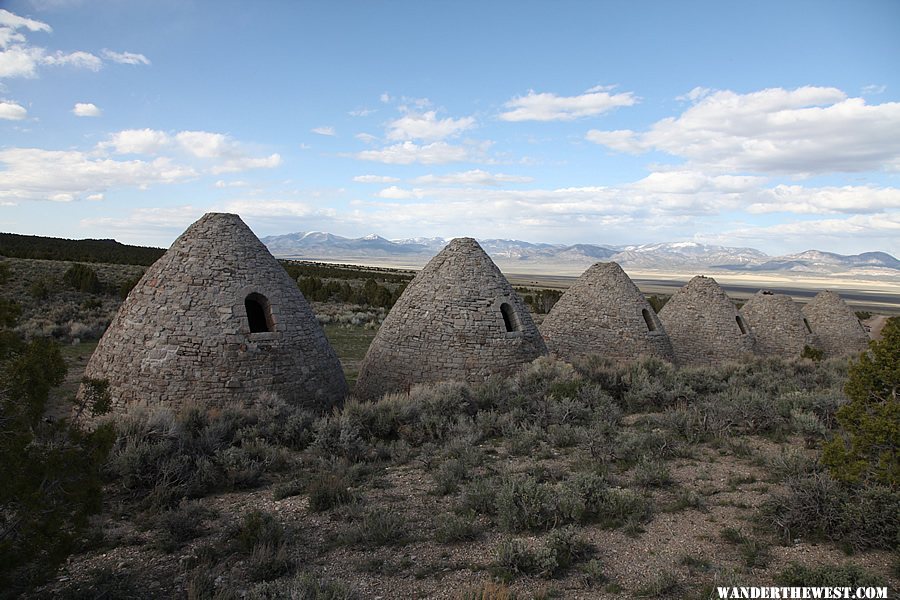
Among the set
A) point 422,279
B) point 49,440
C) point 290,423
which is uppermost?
point 422,279

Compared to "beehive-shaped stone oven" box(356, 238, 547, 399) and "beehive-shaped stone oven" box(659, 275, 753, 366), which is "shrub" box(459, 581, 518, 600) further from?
"beehive-shaped stone oven" box(659, 275, 753, 366)

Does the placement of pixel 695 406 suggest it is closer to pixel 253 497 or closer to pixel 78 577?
pixel 253 497

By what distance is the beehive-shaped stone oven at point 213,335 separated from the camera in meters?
8.15

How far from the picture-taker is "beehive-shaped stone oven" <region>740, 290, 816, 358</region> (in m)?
18.1

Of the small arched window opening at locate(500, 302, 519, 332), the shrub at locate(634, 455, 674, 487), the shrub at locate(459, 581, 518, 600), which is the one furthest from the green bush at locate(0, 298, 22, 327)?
the small arched window opening at locate(500, 302, 519, 332)

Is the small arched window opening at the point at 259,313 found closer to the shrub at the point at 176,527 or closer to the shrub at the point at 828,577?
the shrub at the point at 176,527

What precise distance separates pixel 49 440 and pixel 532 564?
422 cm

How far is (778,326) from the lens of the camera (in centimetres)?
1845

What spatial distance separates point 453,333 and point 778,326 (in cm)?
1392

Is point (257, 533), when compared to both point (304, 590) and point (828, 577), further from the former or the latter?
point (828, 577)

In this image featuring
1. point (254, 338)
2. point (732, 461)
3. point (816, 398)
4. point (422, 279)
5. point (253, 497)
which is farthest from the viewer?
point (422, 279)

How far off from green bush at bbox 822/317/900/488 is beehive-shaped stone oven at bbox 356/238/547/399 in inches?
235

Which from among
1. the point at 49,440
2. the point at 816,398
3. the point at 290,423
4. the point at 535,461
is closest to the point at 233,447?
the point at 290,423

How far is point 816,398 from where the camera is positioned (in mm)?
9602
